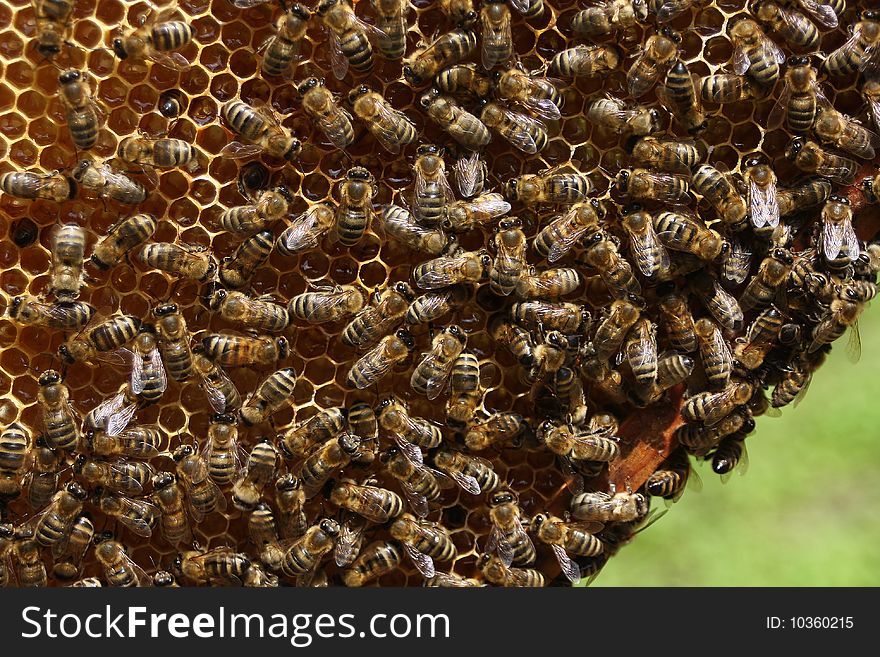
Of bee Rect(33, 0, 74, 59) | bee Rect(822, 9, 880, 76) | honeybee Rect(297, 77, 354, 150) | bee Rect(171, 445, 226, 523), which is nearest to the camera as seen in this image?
bee Rect(33, 0, 74, 59)

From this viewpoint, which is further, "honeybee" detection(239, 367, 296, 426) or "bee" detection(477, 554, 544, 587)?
"bee" detection(477, 554, 544, 587)

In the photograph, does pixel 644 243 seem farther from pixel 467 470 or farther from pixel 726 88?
pixel 467 470

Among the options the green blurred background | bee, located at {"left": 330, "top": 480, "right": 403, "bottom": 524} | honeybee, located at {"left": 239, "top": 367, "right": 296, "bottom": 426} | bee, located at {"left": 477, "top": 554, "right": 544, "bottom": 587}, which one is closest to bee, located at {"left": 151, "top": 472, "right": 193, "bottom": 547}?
honeybee, located at {"left": 239, "top": 367, "right": 296, "bottom": 426}

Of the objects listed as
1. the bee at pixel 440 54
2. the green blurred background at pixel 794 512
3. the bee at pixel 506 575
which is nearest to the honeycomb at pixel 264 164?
the bee at pixel 440 54

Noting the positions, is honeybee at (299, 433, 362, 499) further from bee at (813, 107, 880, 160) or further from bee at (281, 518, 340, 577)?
bee at (813, 107, 880, 160)

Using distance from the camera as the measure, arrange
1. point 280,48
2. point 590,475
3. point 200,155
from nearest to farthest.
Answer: point 280,48 < point 200,155 < point 590,475

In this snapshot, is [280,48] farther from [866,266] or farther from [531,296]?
[866,266]

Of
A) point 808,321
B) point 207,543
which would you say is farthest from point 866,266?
point 207,543
